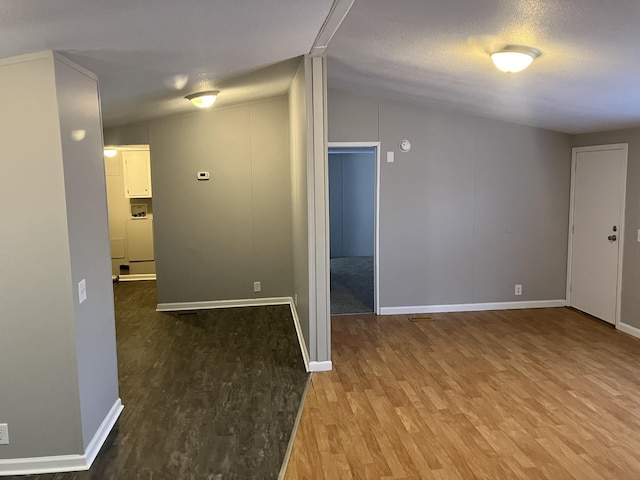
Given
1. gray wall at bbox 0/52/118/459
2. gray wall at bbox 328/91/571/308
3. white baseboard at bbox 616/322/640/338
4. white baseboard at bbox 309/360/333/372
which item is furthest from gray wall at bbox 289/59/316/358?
white baseboard at bbox 616/322/640/338

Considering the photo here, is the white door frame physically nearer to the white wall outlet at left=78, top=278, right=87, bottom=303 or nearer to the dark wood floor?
the dark wood floor

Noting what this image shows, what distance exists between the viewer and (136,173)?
752 cm

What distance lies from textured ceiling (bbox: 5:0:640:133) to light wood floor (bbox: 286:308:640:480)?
2.24 meters

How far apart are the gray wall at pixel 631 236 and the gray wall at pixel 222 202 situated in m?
3.71

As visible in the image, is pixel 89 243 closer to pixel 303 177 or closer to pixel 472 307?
pixel 303 177

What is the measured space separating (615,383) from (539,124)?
2996mm

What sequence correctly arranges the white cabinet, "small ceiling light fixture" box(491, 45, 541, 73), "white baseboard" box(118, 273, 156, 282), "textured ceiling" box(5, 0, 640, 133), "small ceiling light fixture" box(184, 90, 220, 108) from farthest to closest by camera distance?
"white baseboard" box(118, 273, 156, 282) → the white cabinet → "small ceiling light fixture" box(184, 90, 220, 108) → "small ceiling light fixture" box(491, 45, 541, 73) → "textured ceiling" box(5, 0, 640, 133)

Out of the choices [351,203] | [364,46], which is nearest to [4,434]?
[364,46]

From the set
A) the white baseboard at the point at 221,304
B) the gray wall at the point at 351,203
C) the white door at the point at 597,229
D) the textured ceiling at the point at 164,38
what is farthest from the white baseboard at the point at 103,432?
the gray wall at the point at 351,203

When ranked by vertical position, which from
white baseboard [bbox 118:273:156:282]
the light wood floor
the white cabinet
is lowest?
the light wood floor

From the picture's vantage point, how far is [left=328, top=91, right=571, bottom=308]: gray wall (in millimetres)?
5805

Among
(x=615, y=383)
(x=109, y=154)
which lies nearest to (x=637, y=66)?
(x=615, y=383)

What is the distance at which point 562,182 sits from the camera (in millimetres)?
6066

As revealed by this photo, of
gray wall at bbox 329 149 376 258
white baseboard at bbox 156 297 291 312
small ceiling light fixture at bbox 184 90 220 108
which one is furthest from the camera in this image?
gray wall at bbox 329 149 376 258
